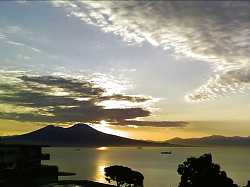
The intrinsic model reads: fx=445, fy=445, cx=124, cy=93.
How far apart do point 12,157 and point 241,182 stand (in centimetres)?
9068

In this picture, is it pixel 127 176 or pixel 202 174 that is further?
pixel 127 176

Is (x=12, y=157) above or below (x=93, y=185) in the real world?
above

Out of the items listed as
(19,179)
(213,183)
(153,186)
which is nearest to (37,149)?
(19,179)

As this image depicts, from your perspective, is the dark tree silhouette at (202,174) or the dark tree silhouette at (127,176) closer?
the dark tree silhouette at (202,174)

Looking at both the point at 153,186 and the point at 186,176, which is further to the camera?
the point at 153,186

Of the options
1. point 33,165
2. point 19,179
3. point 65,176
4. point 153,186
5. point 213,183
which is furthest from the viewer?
point 65,176

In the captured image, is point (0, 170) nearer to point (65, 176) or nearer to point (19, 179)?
point (19, 179)

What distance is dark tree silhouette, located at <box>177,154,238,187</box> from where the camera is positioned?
54.0 metres

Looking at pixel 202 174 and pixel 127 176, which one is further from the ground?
pixel 202 174

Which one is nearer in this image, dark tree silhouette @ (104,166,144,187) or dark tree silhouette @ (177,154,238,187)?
dark tree silhouette @ (177,154,238,187)

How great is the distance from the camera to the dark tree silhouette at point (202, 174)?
53969mm

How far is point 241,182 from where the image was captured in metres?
154

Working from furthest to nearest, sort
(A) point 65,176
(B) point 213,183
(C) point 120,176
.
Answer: (A) point 65,176
(C) point 120,176
(B) point 213,183

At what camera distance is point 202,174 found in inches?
2136
